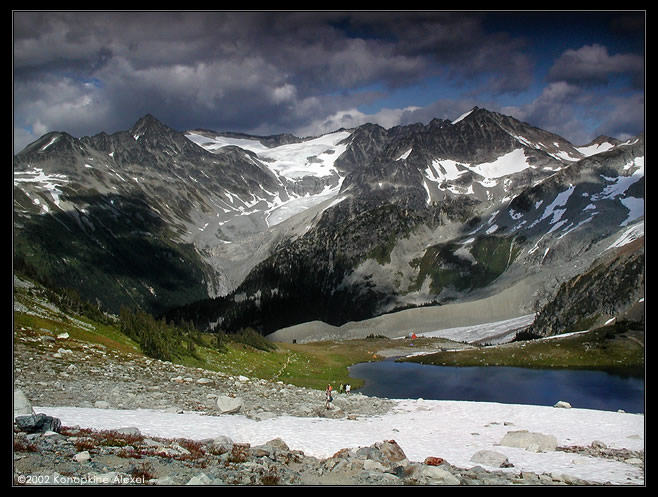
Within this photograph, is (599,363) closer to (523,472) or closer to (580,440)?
(580,440)

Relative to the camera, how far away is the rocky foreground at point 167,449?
19.2 meters

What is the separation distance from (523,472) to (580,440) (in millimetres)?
14236

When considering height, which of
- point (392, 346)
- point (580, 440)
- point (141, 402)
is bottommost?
point (392, 346)

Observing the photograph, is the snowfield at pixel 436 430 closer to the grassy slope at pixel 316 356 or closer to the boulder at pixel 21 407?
the boulder at pixel 21 407

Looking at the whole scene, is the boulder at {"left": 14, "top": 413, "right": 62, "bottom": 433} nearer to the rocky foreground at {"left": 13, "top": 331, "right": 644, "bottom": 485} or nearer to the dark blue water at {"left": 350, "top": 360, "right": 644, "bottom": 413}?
the rocky foreground at {"left": 13, "top": 331, "right": 644, "bottom": 485}

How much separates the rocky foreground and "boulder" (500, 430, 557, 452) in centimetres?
233

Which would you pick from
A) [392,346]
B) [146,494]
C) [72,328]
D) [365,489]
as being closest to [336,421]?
[365,489]

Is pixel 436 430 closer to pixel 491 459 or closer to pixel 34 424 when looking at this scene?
pixel 491 459

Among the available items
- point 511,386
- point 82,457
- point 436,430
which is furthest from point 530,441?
point 511,386

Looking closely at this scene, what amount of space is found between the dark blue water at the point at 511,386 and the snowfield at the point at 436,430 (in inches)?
1176

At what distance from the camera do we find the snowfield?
2856 centimetres

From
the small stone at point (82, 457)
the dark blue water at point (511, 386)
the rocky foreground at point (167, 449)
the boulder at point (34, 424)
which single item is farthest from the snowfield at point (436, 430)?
the dark blue water at point (511, 386)

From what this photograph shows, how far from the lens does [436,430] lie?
3984cm

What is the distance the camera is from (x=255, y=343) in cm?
10262
